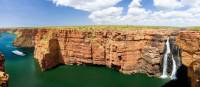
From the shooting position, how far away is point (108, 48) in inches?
2429

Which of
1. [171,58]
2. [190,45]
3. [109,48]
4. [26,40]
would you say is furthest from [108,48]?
[26,40]

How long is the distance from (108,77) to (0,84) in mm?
39462

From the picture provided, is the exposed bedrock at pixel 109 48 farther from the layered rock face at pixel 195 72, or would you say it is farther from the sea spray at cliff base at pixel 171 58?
the layered rock face at pixel 195 72

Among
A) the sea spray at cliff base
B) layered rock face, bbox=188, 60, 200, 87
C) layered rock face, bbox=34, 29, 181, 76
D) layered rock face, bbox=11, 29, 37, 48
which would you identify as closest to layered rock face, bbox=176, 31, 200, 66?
layered rock face, bbox=188, 60, 200, 87

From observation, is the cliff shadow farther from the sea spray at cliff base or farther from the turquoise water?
the turquoise water

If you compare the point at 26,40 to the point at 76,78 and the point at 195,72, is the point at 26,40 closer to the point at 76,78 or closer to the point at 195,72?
the point at 76,78

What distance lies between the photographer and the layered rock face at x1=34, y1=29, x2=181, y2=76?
55438mm

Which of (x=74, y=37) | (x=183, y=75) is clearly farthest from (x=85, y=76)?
(x=183, y=75)

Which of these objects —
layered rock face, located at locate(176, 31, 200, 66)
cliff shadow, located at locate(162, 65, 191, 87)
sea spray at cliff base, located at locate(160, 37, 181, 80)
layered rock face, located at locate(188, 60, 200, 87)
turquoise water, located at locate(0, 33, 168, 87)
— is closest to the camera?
layered rock face, located at locate(188, 60, 200, 87)

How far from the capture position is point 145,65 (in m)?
56.3

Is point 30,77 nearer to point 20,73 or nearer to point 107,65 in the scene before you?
point 20,73

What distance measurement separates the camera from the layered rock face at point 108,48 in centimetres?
5544

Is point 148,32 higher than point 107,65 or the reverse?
higher

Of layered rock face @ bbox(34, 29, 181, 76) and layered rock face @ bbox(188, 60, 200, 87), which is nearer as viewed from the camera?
layered rock face @ bbox(188, 60, 200, 87)
